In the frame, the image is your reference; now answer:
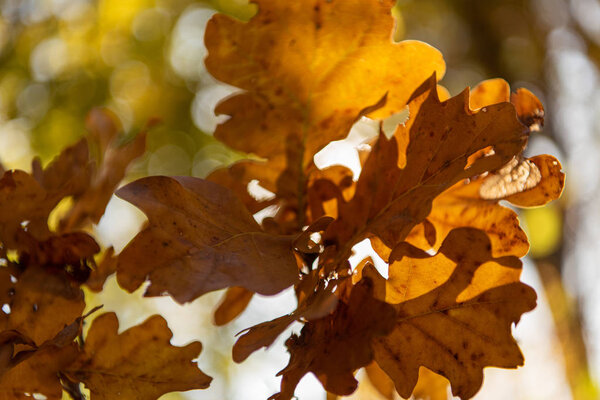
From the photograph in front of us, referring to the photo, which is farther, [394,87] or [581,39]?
[581,39]

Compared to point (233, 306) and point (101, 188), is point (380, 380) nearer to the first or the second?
point (233, 306)

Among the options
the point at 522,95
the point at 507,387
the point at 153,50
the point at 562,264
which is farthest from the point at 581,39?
the point at 522,95

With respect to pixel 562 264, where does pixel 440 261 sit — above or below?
above

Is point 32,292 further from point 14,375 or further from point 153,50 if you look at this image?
point 153,50

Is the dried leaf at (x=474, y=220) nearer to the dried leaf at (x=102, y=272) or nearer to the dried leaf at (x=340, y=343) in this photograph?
the dried leaf at (x=340, y=343)

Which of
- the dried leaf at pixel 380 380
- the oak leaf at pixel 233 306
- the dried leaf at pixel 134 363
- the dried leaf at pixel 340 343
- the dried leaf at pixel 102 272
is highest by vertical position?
the dried leaf at pixel 340 343

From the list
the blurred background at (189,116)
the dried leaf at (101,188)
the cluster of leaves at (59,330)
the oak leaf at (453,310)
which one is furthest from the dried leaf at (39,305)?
the blurred background at (189,116)

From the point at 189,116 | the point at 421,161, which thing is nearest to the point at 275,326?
the point at 421,161
